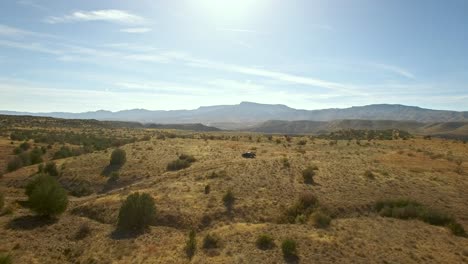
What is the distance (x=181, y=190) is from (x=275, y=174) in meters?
9.85

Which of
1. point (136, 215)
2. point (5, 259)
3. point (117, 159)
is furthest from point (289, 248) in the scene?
point (117, 159)

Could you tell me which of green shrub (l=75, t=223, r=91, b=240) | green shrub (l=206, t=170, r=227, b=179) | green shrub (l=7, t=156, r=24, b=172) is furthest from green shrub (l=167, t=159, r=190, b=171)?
green shrub (l=7, t=156, r=24, b=172)

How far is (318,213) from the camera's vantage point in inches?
955

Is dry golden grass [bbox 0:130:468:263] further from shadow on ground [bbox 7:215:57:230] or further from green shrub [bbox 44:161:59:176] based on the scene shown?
green shrub [bbox 44:161:59:176]

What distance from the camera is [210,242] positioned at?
68.8 feet

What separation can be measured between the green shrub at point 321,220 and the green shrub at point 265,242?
13.7 ft

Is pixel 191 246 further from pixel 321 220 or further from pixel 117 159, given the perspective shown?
pixel 117 159

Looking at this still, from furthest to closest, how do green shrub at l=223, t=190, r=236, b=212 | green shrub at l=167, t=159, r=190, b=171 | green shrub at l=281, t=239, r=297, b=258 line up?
green shrub at l=167, t=159, r=190, b=171, green shrub at l=223, t=190, r=236, b=212, green shrub at l=281, t=239, r=297, b=258

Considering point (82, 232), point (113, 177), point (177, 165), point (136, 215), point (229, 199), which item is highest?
point (177, 165)

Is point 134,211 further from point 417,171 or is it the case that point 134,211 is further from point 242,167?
point 417,171

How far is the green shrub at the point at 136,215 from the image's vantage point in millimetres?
23438

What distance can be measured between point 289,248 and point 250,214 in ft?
20.4

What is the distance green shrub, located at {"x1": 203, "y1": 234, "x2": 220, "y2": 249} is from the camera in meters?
20.7

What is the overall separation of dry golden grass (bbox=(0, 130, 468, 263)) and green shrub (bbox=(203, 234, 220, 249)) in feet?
1.34
